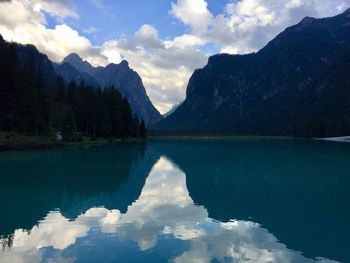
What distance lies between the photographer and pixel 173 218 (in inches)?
883

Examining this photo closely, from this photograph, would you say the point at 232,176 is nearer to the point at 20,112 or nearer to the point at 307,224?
the point at 307,224

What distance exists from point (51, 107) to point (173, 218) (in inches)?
3367

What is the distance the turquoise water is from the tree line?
45401 mm

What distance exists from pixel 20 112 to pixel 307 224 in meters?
72.9

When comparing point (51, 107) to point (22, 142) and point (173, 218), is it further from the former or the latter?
point (173, 218)

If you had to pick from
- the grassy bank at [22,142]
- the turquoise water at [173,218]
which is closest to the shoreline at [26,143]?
the grassy bank at [22,142]

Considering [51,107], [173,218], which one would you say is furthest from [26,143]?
[173,218]

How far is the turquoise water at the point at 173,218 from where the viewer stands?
16000 millimetres

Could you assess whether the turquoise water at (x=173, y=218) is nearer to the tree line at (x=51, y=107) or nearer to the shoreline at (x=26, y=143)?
the shoreline at (x=26, y=143)

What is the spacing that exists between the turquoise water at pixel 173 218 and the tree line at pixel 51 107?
4540 centimetres

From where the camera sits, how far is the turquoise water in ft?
52.5

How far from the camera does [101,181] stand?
3712 cm

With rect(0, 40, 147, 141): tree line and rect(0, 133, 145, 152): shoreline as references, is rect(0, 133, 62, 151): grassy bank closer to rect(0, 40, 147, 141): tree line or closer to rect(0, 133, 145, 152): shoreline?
rect(0, 133, 145, 152): shoreline

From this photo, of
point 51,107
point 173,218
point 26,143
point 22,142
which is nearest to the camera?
point 173,218
